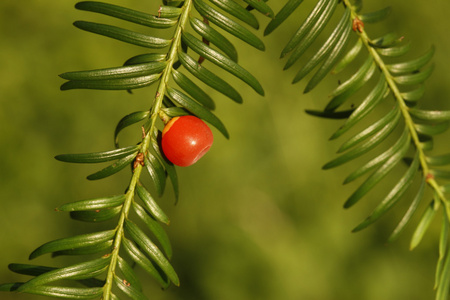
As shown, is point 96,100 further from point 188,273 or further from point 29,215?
point 188,273

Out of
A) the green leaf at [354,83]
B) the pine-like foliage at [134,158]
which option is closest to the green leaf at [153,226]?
the pine-like foliage at [134,158]

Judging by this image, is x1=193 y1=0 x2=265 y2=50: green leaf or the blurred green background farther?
the blurred green background

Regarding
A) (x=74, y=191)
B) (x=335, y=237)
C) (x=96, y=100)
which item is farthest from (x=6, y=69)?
(x=335, y=237)

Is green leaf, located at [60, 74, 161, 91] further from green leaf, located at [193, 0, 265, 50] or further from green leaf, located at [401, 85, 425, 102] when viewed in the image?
green leaf, located at [401, 85, 425, 102]

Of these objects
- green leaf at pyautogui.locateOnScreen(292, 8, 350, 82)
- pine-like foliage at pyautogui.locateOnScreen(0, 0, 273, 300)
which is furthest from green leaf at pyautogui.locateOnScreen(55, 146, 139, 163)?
green leaf at pyautogui.locateOnScreen(292, 8, 350, 82)

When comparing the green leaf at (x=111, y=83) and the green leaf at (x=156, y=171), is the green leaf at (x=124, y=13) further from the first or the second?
the green leaf at (x=156, y=171)

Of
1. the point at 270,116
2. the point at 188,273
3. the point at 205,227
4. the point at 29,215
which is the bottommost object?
the point at 29,215
